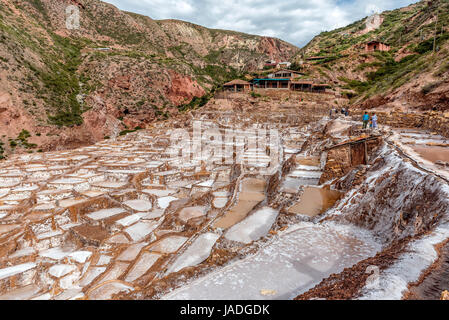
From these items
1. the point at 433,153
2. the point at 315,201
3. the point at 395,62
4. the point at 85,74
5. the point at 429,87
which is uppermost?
the point at 395,62

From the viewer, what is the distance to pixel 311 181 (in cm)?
951

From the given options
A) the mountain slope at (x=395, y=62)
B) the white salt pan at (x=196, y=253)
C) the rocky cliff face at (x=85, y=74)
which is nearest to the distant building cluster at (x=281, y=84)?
the mountain slope at (x=395, y=62)

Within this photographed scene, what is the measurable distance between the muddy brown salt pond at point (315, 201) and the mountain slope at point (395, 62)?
37.8 ft

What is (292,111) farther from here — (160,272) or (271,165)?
(160,272)

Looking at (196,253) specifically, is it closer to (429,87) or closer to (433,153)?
(433,153)

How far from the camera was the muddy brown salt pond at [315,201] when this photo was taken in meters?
6.52

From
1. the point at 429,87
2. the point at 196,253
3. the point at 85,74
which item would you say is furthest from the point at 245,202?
the point at 85,74

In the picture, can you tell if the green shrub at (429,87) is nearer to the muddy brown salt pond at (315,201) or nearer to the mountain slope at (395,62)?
the mountain slope at (395,62)

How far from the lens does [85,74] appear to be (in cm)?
4262

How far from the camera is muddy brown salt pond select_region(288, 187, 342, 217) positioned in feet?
21.4

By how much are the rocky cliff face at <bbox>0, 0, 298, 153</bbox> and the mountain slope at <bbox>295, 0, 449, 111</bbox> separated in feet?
86.8

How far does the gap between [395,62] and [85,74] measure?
164ft
